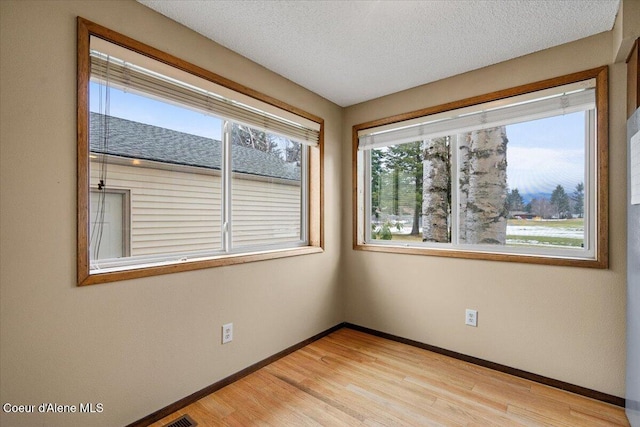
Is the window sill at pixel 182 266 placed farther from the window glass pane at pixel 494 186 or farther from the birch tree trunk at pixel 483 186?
the birch tree trunk at pixel 483 186

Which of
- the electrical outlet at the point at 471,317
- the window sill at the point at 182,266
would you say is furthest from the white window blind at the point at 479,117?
the electrical outlet at the point at 471,317

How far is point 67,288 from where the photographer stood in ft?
4.81

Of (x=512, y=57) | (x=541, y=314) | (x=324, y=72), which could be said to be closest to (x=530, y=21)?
(x=512, y=57)

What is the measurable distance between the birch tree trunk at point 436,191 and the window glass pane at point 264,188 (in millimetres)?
1192

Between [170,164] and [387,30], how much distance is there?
64.9 inches

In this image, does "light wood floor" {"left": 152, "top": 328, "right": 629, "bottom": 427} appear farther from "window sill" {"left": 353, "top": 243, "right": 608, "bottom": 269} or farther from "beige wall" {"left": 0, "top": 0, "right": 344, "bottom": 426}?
"window sill" {"left": 353, "top": 243, "right": 608, "bottom": 269}

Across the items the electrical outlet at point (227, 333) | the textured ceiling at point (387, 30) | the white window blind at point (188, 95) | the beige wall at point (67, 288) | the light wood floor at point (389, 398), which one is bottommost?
the light wood floor at point (389, 398)

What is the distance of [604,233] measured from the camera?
1943mm

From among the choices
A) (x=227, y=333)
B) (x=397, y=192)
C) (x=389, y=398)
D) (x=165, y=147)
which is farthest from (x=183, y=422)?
(x=397, y=192)

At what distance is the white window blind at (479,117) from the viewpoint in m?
2.08

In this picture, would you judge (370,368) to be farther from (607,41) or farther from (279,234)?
(607,41)

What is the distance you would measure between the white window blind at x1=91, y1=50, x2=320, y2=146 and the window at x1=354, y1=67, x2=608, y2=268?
2.89 ft

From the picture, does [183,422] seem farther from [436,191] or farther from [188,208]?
[436,191]

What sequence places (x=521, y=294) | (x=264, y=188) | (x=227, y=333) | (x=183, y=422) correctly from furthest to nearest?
(x=264, y=188)
(x=521, y=294)
(x=227, y=333)
(x=183, y=422)
